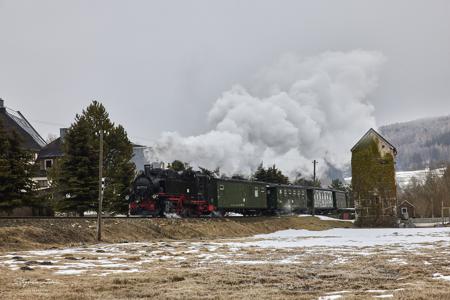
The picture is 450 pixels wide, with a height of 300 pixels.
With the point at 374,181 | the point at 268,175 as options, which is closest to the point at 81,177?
the point at 374,181

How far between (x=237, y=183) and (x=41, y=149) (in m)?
31.2

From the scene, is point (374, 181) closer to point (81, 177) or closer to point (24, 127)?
point (81, 177)

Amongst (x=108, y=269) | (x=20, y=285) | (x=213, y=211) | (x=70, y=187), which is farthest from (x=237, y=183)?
(x=20, y=285)

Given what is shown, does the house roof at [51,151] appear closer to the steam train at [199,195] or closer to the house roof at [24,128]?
the house roof at [24,128]

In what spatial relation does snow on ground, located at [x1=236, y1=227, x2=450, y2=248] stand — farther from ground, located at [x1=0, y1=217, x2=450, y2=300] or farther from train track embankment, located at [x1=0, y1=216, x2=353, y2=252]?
ground, located at [x1=0, y1=217, x2=450, y2=300]

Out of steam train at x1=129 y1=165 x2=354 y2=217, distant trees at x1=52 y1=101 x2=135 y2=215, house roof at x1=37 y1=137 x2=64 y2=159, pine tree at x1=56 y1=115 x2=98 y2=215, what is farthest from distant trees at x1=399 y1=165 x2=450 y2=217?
pine tree at x1=56 y1=115 x2=98 y2=215

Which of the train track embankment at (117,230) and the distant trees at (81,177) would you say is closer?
the train track embankment at (117,230)

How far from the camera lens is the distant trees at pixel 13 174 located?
33750 mm

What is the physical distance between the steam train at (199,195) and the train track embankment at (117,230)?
1.97m

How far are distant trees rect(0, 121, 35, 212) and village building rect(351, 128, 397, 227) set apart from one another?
29.6 m

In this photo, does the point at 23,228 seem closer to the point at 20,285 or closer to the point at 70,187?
the point at 20,285

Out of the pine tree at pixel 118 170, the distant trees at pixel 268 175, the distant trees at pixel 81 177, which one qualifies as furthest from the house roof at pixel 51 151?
the distant trees at pixel 268 175

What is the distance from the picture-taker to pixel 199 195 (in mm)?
39719

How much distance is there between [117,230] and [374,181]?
93.8ft
